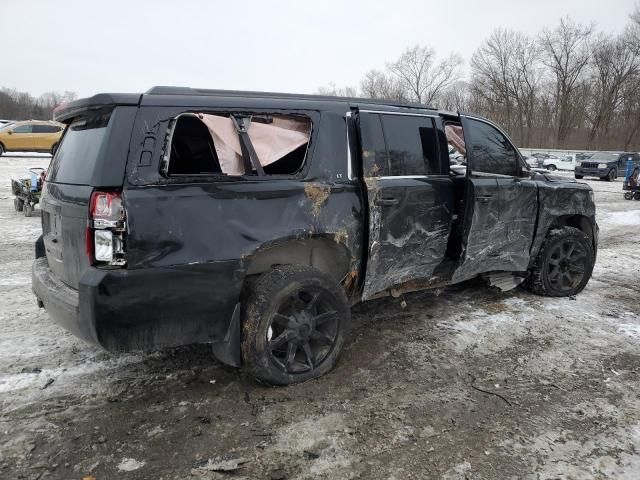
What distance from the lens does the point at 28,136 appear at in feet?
74.6

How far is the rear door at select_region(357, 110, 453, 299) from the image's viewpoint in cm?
360

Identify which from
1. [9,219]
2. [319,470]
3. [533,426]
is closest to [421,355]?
[533,426]

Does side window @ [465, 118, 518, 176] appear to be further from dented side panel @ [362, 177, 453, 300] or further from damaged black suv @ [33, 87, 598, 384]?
dented side panel @ [362, 177, 453, 300]

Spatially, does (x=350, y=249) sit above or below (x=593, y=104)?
below

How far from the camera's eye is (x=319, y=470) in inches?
96.1

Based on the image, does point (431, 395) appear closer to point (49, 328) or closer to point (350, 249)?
point (350, 249)

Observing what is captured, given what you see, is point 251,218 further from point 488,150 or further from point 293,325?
point 488,150

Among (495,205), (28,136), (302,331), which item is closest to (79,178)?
(302,331)

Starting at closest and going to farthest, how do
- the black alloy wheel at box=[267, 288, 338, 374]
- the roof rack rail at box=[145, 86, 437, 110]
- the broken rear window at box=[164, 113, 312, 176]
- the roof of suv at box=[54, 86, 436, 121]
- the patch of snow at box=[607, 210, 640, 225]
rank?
1. the roof of suv at box=[54, 86, 436, 121]
2. the roof rack rail at box=[145, 86, 437, 110]
3. the broken rear window at box=[164, 113, 312, 176]
4. the black alloy wheel at box=[267, 288, 338, 374]
5. the patch of snow at box=[607, 210, 640, 225]

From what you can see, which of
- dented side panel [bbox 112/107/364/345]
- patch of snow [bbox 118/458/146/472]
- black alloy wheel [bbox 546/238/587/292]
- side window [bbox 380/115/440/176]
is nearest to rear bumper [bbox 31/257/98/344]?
dented side panel [bbox 112/107/364/345]

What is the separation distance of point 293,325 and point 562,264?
3.57 m

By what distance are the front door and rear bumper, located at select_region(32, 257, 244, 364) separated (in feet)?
7.71

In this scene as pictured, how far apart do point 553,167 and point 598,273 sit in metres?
31.0

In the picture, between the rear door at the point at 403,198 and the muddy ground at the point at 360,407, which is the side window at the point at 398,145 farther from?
the muddy ground at the point at 360,407
